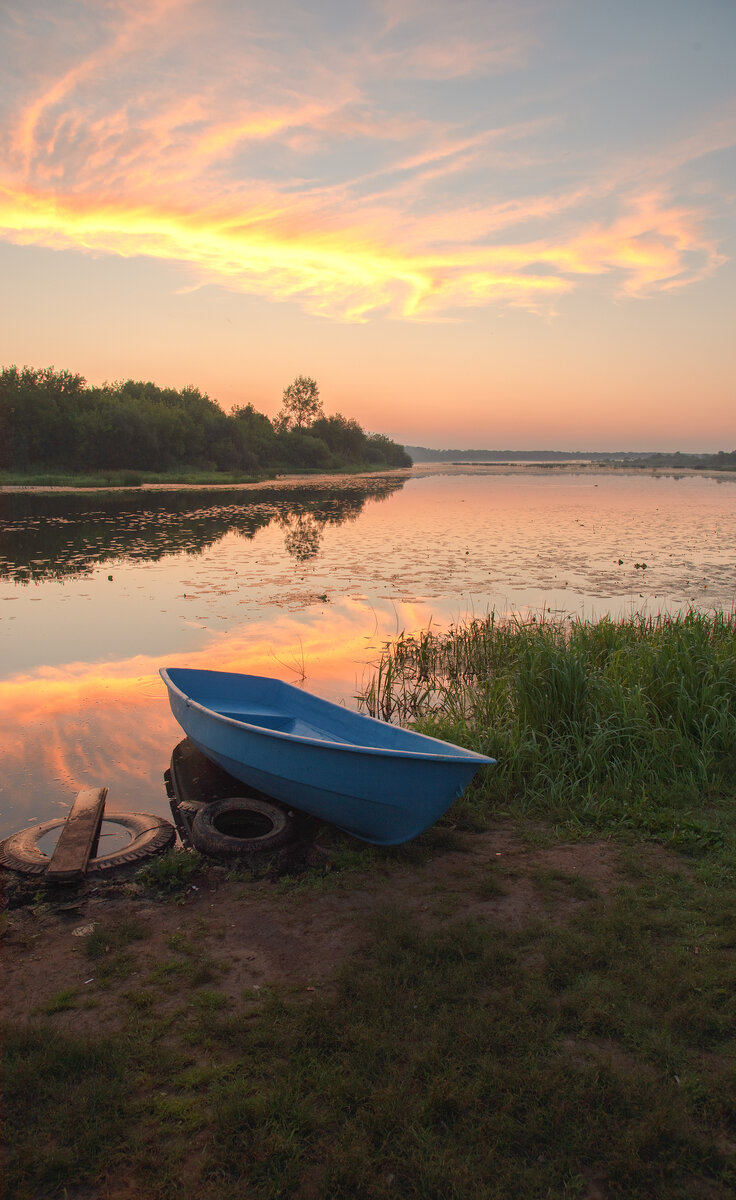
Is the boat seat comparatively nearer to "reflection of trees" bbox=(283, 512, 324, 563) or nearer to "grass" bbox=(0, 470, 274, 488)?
"reflection of trees" bbox=(283, 512, 324, 563)

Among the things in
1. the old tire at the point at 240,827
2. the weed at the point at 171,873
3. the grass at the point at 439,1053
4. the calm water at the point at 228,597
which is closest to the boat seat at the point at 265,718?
the calm water at the point at 228,597

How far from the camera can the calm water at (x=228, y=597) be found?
7.46 m

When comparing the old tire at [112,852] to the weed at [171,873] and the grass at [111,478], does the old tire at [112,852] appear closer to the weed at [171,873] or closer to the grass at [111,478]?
the weed at [171,873]

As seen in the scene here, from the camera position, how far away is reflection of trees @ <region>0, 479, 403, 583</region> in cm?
1934

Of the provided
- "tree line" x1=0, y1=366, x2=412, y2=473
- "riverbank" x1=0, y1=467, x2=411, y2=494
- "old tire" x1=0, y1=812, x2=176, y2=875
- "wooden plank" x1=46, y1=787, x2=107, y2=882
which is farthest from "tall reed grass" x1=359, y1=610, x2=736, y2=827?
"tree line" x1=0, y1=366, x2=412, y2=473

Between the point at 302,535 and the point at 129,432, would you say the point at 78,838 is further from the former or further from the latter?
the point at 129,432

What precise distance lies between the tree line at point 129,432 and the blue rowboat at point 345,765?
192ft

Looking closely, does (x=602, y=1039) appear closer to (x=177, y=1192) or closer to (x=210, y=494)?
(x=177, y=1192)

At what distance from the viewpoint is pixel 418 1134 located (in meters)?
2.65

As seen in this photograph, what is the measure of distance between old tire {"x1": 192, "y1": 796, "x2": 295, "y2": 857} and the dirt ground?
10.2 inches

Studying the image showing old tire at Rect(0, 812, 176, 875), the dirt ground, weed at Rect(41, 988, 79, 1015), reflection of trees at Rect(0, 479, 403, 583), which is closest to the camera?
weed at Rect(41, 988, 79, 1015)

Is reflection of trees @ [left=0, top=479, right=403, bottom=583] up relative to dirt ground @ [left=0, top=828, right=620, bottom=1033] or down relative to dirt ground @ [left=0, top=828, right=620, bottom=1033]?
up

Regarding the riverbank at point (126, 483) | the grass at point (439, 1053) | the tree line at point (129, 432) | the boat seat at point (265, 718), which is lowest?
the grass at point (439, 1053)

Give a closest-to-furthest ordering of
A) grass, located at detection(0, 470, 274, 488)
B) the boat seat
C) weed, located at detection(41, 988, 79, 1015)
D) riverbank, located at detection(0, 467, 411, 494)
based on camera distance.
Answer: weed, located at detection(41, 988, 79, 1015), the boat seat, riverbank, located at detection(0, 467, 411, 494), grass, located at detection(0, 470, 274, 488)
